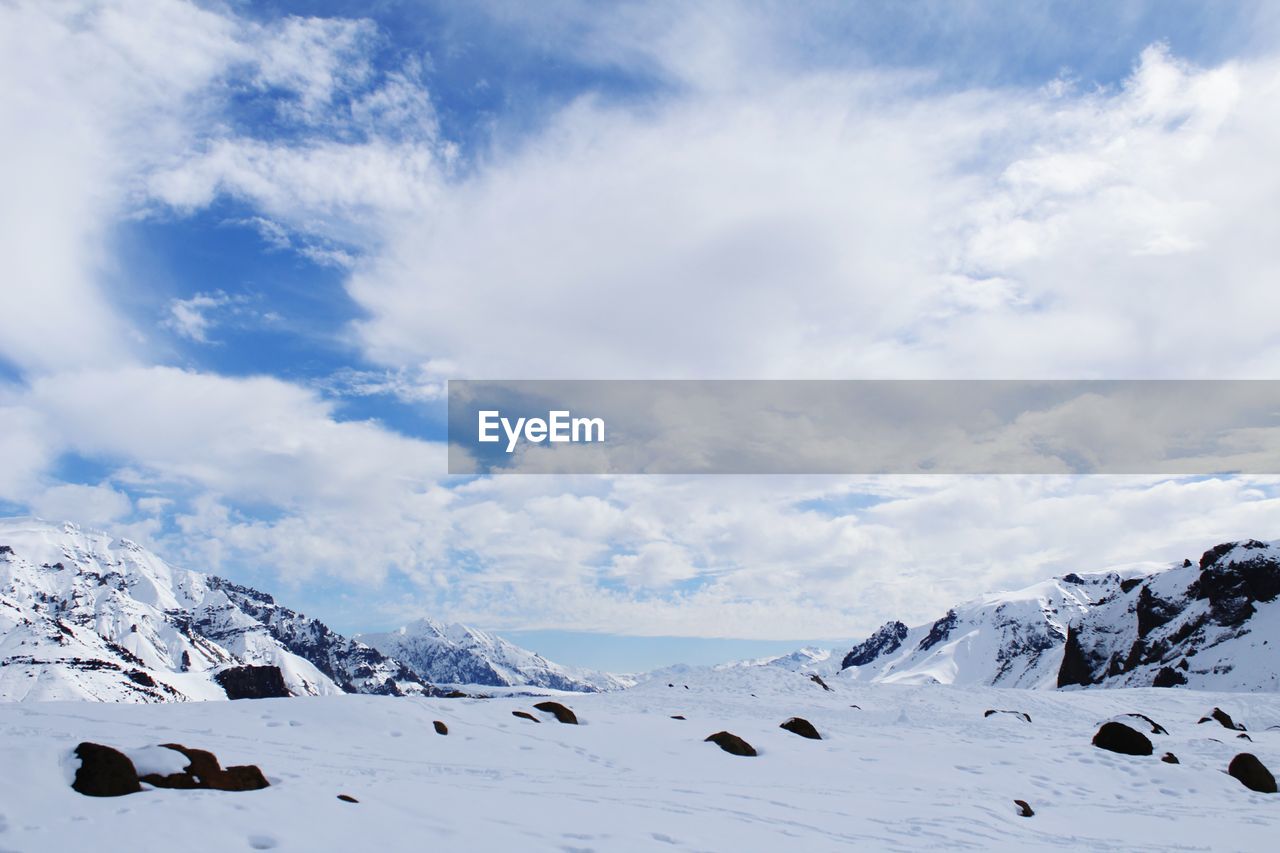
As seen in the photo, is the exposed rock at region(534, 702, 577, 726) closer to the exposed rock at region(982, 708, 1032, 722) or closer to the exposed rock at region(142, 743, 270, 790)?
A: the exposed rock at region(142, 743, 270, 790)

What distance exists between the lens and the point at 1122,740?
73.7 feet

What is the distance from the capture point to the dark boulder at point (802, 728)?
73.0 feet

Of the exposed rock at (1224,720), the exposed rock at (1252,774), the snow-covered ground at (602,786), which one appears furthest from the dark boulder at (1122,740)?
the exposed rock at (1224,720)

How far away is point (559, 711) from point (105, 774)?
13382 mm

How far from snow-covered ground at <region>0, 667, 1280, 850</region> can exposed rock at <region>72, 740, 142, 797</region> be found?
0.23 metres

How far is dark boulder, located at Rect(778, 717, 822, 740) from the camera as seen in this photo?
22266mm

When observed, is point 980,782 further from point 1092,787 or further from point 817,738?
point 817,738

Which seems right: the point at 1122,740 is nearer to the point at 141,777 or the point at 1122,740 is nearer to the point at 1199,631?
the point at 141,777

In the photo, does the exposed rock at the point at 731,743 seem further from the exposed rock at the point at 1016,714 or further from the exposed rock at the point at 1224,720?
the exposed rock at the point at 1224,720

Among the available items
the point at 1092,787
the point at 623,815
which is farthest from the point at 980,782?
the point at 623,815

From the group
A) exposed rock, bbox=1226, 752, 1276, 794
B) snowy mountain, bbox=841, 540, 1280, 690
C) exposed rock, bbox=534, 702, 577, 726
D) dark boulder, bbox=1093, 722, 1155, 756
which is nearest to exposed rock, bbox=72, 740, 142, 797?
exposed rock, bbox=534, 702, 577, 726

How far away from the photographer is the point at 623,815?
1227cm

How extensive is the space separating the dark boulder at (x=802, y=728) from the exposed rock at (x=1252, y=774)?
10290 millimetres

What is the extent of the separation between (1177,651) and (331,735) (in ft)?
517
